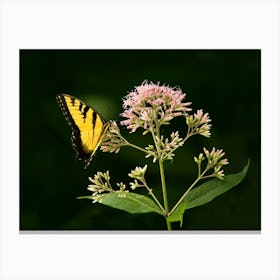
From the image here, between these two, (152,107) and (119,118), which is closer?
(152,107)

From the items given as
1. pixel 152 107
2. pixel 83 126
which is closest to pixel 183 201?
pixel 152 107

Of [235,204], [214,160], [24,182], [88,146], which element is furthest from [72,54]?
[235,204]

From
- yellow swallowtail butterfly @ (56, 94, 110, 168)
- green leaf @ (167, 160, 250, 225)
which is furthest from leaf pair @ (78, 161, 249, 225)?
yellow swallowtail butterfly @ (56, 94, 110, 168)

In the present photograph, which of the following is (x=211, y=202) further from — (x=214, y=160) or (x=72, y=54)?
(x=72, y=54)

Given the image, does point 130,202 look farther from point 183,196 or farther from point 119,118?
point 119,118

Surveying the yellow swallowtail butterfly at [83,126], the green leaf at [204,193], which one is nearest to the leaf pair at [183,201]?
the green leaf at [204,193]
